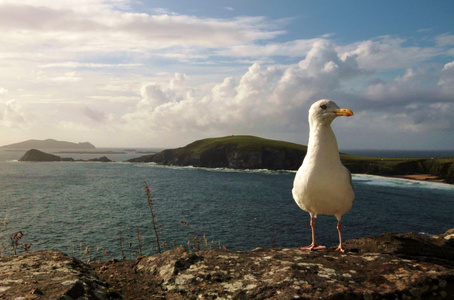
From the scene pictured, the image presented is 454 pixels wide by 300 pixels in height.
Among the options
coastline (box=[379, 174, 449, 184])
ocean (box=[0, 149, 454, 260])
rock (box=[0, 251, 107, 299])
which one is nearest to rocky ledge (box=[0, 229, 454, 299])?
rock (box=[0, 251, 107, 299])

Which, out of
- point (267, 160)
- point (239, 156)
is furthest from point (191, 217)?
point (239, 156)

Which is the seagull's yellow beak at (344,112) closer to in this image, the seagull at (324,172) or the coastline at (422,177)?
the seagull at (324,172)

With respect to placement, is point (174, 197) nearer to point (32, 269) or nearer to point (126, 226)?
point (126, 226)

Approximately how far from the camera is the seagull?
267 inches

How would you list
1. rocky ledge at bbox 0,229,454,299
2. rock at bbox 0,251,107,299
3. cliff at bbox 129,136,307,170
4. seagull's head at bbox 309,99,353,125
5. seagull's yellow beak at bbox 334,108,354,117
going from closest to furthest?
rock at bbox 0,251,107,299
rocky ledge at bbox 0,229,454,299
seagull's yellow beak at bbox 334,108,354,117
seagull's head at bbox 309,99,353,125
cliff at bbox 129,136,307,170

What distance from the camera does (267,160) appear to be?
529ft

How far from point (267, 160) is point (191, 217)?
Answer: 11049 cm

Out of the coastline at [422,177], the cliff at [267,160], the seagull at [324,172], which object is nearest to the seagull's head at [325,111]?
the seagull at [324,172]

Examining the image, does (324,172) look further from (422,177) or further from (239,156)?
(239,156)

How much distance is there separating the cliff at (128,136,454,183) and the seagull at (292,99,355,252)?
135 meters

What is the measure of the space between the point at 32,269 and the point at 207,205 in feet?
207

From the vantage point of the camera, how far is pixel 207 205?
66.9 meters

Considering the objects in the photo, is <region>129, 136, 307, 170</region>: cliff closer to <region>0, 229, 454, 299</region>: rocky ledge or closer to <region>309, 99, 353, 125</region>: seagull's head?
<region>309, 99, 353, 125</region>: seagull's head

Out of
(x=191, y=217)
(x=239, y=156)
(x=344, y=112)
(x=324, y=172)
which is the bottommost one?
(x=191, y=217)
